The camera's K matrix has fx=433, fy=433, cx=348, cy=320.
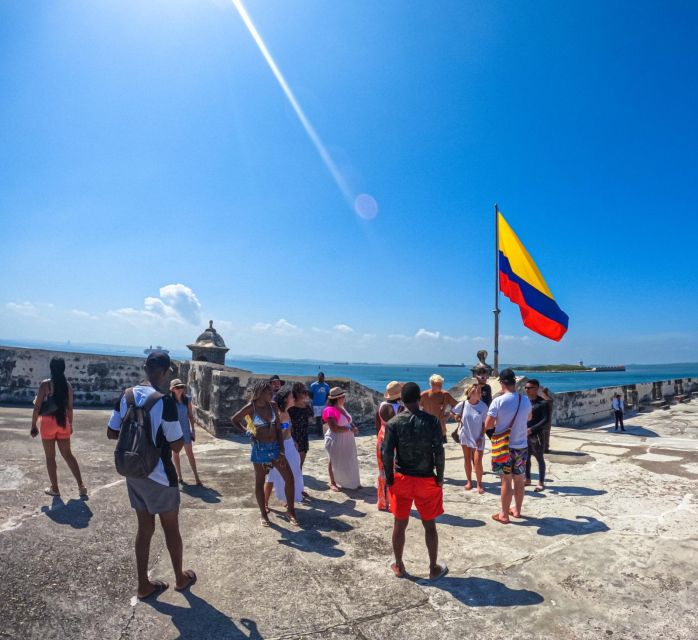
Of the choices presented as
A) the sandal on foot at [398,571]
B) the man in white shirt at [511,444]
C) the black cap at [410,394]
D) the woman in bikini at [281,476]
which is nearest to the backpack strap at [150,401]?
the black cap at [410,394]

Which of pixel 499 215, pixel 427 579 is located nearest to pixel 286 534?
pixel 427 579

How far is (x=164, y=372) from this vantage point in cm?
328

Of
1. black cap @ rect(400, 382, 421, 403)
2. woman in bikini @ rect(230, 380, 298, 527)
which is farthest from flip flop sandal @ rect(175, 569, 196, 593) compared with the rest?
black cap @ rect(400, 382, 421, 403)

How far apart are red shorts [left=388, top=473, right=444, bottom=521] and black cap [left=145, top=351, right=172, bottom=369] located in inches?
77.6

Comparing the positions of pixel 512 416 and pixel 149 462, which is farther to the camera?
pixel 512 416

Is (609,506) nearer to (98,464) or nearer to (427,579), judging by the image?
(427,579)

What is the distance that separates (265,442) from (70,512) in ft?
6.86

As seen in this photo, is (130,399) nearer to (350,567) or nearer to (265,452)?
(265,452)

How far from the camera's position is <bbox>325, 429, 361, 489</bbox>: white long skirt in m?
5.73

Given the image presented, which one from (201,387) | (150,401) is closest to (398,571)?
(150,401)

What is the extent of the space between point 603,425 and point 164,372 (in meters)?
13.9

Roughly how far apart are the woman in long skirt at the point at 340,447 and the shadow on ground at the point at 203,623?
291 cm

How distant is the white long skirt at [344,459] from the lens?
18.8 ft

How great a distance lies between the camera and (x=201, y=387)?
10.0 meters
